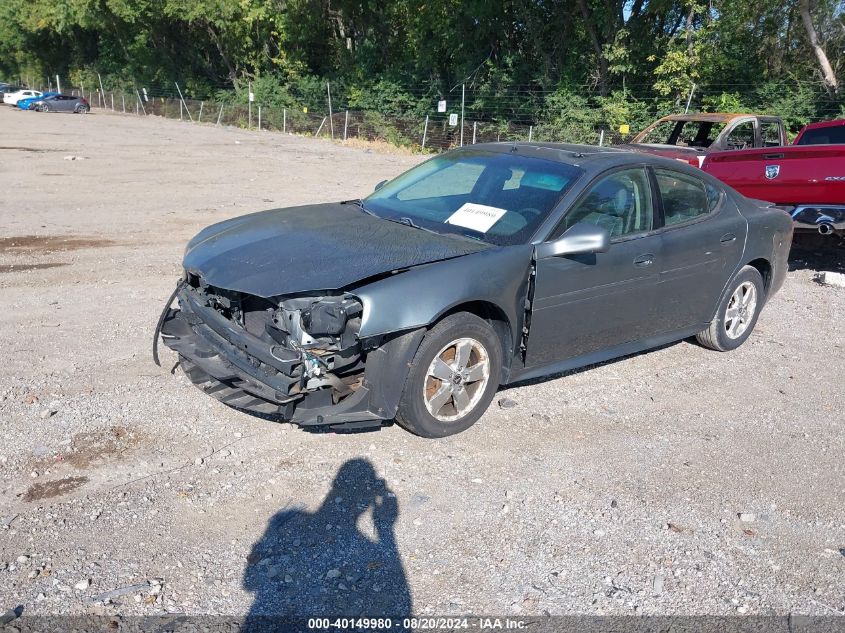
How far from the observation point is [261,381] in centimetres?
393

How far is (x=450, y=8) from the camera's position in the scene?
3225 cm

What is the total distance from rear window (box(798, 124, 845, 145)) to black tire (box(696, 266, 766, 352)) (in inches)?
228

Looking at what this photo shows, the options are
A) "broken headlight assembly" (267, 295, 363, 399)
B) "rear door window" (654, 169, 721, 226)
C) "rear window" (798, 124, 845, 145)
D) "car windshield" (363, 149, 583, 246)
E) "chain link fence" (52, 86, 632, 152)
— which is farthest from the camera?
"chain link fence" (52, 86, 632, 152)

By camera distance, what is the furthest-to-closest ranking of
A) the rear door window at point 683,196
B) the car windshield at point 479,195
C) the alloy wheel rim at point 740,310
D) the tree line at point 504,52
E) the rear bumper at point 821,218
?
the tree line at point 504,52, the rear bumper at point 821,218, the alloy wheel rim at point 740,310, the rear door window at point 683,196, the car windshield at point 479,195

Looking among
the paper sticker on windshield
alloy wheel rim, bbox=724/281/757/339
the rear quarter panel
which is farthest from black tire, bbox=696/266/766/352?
the paper sticker on windshield

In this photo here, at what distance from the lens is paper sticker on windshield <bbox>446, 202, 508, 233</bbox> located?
4.71 metres

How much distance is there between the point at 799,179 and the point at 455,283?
5885mm

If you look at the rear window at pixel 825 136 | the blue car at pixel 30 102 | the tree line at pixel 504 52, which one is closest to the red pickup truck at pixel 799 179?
the rear window at pixel 825 136

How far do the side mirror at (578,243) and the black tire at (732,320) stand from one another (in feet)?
6.54

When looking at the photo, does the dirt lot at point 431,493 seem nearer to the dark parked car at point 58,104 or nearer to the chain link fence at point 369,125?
the chain link fence at point 369,125

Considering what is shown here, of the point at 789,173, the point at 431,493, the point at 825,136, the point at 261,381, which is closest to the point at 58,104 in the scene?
the point at 825,136

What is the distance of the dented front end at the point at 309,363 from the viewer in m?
3.85

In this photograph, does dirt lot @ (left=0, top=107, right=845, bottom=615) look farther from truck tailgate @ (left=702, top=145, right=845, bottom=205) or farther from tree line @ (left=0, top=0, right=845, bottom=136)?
tree line @ (left=0, top=0, right=845, bottom=136)

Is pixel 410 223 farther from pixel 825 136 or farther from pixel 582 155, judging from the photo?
pixel 825 136
